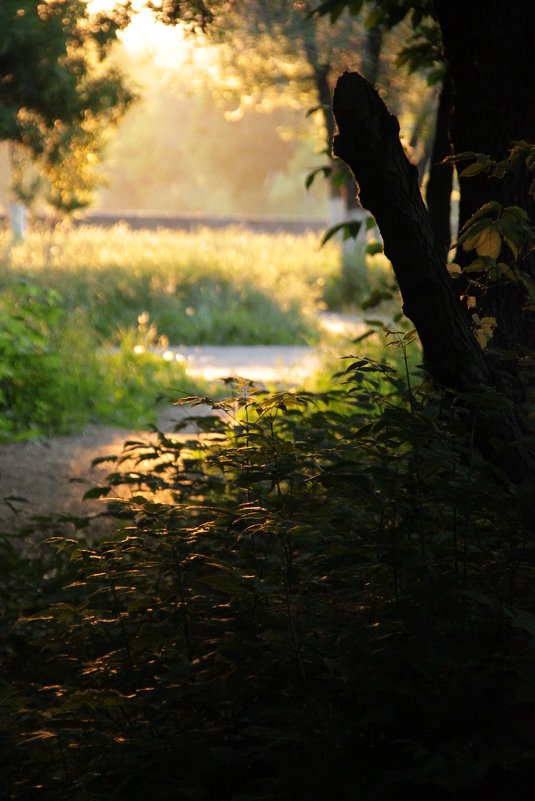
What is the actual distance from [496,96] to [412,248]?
1.07m

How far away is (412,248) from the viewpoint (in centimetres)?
294

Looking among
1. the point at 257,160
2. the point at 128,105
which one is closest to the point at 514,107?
the point at 128,105

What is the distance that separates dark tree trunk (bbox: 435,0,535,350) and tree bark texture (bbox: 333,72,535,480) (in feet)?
1.91

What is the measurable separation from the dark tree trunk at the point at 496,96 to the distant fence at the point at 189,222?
3342cm

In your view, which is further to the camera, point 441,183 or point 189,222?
point 189,222

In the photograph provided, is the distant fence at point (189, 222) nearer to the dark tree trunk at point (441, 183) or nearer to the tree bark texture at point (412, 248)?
the dark tree trunk at point (441, 183)

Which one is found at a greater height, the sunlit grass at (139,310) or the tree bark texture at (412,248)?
the sunlit grass at (139,310)

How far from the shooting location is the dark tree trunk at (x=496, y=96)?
3.66m

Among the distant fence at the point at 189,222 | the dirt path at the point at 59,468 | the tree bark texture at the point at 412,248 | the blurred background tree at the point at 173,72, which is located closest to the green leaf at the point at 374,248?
the blurred background tree at the point at 173,72

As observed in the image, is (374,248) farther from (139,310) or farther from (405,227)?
(139,310)

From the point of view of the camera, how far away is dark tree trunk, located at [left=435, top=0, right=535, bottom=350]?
12.0 ft

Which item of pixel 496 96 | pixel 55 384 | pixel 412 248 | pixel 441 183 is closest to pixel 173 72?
pixel 55 384

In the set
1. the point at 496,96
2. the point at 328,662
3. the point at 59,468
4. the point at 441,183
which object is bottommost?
the point at 328,662

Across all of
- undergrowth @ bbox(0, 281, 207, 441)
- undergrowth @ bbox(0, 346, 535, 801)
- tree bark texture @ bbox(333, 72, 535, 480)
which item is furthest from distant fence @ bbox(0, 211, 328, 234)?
undergrowth @ bbox(0, 346, 535, 801)
